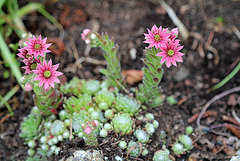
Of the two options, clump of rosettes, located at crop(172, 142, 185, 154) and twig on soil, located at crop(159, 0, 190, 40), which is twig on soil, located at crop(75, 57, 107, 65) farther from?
clump of rosettes, located at crop(172, 142, 185, 154)

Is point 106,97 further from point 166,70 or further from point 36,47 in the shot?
point 166,70

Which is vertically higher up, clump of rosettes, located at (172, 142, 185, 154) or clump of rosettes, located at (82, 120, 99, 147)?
clump of rosettes, located at (82, 120, 99, 147)

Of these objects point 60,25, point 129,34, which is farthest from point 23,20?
point 129,34

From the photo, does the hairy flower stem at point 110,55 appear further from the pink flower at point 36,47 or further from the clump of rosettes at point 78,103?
the pink flower at point 36,47

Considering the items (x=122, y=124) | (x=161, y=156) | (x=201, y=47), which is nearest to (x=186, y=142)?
(x=161, y=156)

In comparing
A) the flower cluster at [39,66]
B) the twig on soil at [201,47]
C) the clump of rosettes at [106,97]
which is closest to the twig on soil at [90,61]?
the clump of rosettes at [106,97]

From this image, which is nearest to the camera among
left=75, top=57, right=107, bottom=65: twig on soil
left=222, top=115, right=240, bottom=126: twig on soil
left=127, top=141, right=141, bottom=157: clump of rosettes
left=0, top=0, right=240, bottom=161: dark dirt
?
left=127, top=141, right=141, bottom=157: clump of rosettes

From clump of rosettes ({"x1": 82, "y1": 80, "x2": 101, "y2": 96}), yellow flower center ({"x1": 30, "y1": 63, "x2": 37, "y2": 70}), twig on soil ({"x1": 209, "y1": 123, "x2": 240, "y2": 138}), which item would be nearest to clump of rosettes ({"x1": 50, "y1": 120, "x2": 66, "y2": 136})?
clump of rosettes ({"x1": 82, "y1": 80, "x2": 101, "y2": 96})
